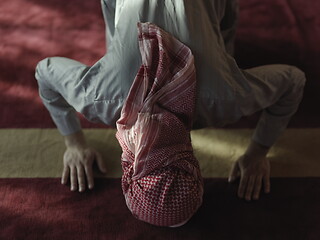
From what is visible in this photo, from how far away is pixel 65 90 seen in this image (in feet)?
2.92

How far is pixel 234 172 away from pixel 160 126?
0.41m

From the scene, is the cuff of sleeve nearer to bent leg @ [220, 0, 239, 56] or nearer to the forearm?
the forearm

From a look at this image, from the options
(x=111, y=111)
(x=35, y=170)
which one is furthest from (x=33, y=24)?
(x=111, y=111)

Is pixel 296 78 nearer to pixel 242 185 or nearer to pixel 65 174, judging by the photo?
pixel 242 185

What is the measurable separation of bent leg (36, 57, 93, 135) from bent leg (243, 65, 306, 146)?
1.03ft

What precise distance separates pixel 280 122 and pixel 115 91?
0.43 m

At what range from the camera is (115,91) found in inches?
31.4

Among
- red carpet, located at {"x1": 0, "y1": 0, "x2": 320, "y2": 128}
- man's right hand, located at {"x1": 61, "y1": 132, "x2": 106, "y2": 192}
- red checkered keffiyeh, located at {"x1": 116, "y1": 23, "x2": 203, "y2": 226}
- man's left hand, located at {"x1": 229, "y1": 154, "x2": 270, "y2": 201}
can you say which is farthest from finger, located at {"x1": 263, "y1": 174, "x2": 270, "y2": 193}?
man's right hand, located at {"x1": 61, "y1": 132, "x2": 106, "y2": 192}

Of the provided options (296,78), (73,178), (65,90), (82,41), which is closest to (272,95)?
(296,78)

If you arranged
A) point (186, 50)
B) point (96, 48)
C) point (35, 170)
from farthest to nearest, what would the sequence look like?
1. point (96, 48)
2. point (35, 170)
3. point (186, 50)

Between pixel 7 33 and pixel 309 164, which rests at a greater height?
pixel 7 33

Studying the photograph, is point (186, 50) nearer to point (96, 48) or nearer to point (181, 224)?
point (181, 224)

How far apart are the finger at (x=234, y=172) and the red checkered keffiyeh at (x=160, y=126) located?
269 millimetres

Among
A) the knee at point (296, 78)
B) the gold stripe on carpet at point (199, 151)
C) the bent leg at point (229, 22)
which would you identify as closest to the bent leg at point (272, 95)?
the knee at point (296, 78)
